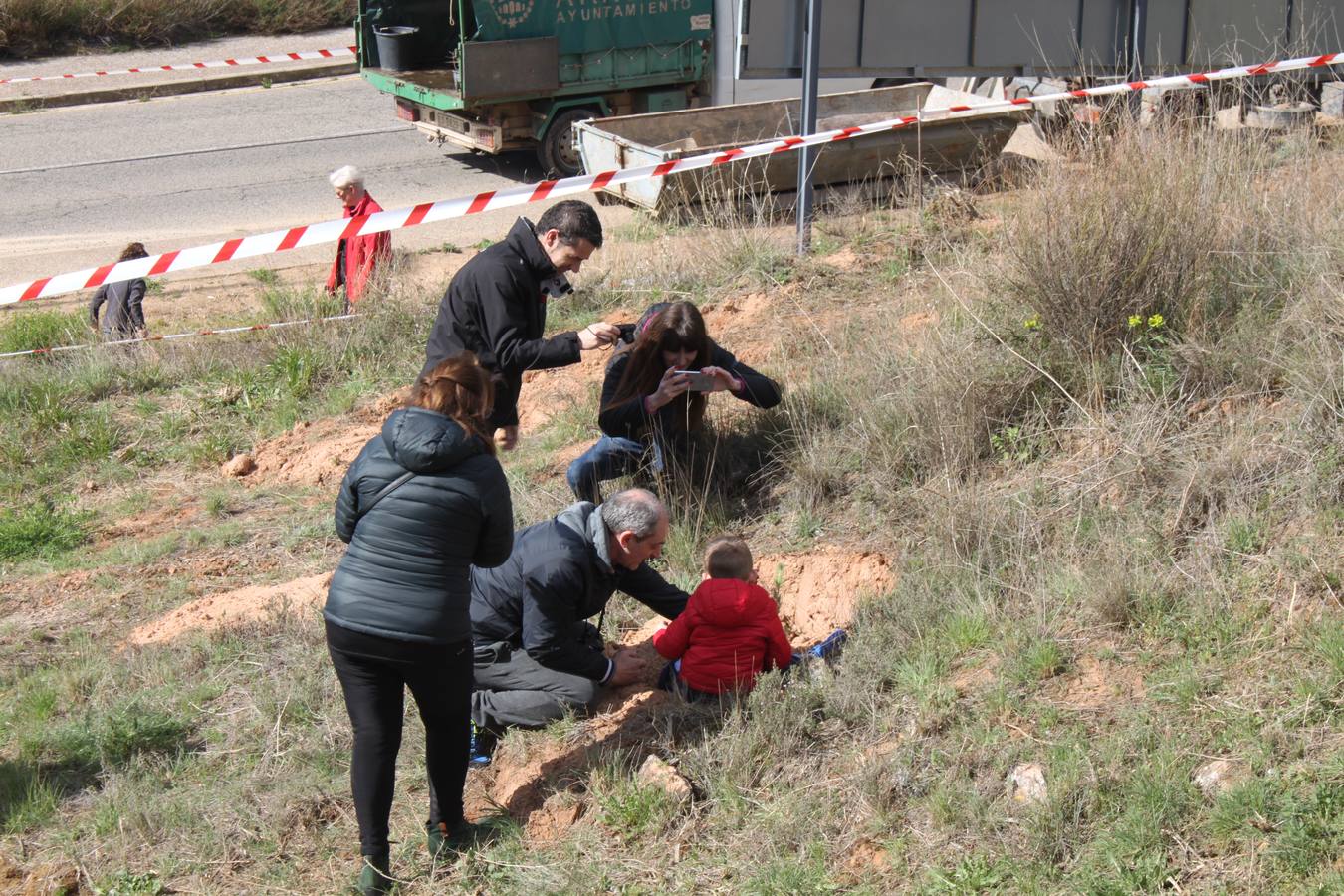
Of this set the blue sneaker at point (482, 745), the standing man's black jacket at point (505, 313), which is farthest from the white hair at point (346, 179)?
the blue sneaker at point (482, 745)

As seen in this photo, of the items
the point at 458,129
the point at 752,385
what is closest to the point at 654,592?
the point at 752,385

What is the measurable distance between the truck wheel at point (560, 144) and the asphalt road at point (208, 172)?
1.72 feet

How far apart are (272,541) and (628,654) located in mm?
2372

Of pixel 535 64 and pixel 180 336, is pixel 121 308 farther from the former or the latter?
pixel 535 64

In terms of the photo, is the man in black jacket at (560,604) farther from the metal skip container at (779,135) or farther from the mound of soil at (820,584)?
the metal skip container at (779,135)

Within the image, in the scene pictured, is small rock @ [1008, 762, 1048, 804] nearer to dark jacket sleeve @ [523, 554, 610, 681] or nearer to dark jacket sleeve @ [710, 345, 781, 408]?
dark jacket sleeve @ [523, 554, 610, 681]

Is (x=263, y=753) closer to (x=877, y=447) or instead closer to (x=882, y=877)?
(x=882, y=877)

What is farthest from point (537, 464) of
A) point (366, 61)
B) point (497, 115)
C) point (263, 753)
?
point (366, 61)

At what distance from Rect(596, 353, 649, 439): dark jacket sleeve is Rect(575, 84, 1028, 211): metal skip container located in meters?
4.06

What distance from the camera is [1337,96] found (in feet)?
45.6

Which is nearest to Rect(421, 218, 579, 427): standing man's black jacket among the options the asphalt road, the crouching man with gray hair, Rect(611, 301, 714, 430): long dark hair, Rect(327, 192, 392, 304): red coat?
Rect(611, 301, 714, 430): long dark hair

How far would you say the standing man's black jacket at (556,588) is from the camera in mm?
4441

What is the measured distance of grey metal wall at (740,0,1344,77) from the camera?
957cm

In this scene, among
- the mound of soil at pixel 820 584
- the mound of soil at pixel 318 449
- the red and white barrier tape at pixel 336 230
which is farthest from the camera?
the mound of soil at pixel 318 449
